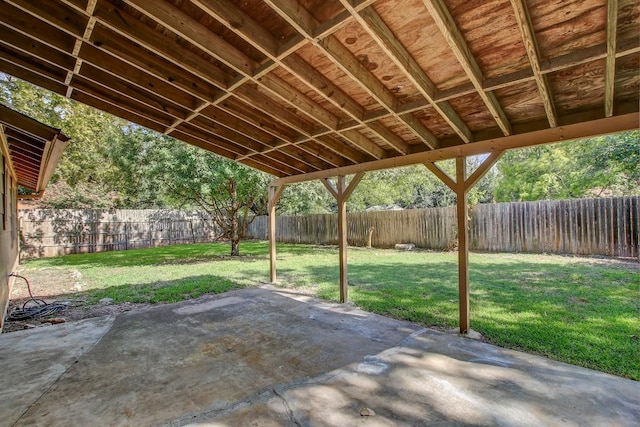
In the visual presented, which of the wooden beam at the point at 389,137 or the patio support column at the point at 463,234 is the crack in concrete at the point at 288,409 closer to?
the patio support column at the point at 463,234

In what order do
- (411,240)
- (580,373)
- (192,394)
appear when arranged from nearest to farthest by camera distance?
(192,394) → (580,373) → (411,240)

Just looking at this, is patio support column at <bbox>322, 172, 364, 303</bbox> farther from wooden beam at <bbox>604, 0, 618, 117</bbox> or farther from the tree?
the tree

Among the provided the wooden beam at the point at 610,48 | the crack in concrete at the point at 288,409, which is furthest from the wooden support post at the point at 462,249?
the crack in concrete at the point at 288,409

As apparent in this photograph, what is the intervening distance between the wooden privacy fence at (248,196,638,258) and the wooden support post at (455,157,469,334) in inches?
255

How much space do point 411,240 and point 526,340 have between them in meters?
8.10

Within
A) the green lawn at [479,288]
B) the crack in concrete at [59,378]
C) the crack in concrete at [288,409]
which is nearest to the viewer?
the crack in concrete at [288,409]

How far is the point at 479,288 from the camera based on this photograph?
5.18 meters

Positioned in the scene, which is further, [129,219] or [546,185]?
[129,219]

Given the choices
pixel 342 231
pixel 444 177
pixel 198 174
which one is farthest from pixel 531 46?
pixel 198 174

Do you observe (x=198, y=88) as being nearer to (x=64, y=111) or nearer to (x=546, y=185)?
(x=64, y=111)

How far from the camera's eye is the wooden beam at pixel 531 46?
168cm

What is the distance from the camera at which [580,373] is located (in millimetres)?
2467

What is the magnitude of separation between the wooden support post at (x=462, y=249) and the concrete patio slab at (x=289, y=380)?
30cm

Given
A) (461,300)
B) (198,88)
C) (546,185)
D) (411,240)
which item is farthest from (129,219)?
(546,185)
